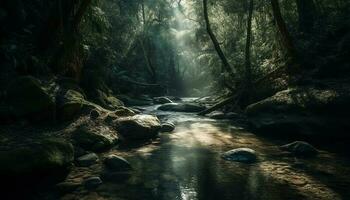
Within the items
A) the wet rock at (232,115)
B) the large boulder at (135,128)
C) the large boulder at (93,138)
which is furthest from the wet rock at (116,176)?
the wet rock at (232,115)

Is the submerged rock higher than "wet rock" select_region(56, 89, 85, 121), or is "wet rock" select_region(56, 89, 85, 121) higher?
"wet rock" select_region(56, 89, 85, 121)

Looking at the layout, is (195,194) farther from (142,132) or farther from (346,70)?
(346,70)

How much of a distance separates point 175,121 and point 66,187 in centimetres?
908

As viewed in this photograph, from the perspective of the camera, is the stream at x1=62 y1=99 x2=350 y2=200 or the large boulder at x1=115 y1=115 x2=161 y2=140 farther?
the large boulder at x1=115 y1=115 x2=161 y2=140

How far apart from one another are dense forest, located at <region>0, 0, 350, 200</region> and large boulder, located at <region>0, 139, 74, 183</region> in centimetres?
2

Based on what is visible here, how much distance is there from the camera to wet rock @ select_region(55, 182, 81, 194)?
21.0 ft

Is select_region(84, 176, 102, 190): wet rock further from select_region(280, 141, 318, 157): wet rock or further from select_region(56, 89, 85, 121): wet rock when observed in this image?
select_region(280, 141, 318, 157): wet rock

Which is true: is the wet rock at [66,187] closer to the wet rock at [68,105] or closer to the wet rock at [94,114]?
the wet rock at [68,105]

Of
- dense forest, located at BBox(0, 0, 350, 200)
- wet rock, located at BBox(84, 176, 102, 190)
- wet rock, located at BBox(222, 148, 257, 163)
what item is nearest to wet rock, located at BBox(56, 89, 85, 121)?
dense forest, located at BBox(0, 0, 350, 200)

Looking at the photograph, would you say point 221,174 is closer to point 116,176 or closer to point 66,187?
point 116,176

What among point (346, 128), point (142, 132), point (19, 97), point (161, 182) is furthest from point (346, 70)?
point (19, 97)

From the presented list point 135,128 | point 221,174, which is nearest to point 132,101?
point 135,128

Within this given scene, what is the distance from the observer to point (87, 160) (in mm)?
8070

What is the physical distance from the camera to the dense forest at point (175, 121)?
669cm
